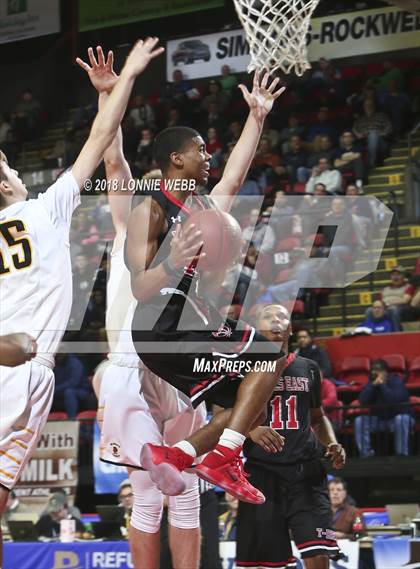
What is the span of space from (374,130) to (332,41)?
179 cm

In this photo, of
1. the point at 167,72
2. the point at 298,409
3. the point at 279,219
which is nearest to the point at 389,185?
the point at 279,219

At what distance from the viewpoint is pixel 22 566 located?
→ 389 inches

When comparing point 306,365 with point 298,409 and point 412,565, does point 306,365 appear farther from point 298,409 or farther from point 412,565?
point 412,565

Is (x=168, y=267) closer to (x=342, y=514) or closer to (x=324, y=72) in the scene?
(x=342, y=514)

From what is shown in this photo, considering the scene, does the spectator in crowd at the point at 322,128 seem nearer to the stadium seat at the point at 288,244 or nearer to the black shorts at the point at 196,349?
the stadium seat at the point at 288,244

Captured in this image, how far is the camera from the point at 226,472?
202 inches

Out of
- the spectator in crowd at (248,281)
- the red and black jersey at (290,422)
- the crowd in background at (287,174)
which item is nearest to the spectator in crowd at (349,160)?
the crowd in background at (287,174)

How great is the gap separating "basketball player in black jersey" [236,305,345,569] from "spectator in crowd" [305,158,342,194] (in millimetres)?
8153

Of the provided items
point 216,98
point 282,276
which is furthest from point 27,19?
point 282,276

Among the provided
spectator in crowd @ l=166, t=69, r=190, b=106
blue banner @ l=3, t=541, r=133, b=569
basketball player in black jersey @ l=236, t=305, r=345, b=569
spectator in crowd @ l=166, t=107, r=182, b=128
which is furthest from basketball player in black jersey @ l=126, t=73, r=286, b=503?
spectator in crowd @ l=166, t=69, r=190, b=106

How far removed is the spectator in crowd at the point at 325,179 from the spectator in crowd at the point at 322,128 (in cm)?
142

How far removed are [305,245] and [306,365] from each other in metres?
6.06

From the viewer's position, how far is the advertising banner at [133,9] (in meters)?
18.3

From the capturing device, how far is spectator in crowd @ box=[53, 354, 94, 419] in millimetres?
13023
